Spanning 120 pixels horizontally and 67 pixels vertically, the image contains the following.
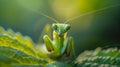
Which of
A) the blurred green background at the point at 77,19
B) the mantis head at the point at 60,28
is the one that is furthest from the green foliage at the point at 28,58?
the blurred green background at the point at 77,19

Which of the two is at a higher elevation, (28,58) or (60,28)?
(60,28)

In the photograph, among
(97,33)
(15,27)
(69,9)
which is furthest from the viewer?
(15,27)

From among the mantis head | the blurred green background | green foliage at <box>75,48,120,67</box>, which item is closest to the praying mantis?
the mantis head

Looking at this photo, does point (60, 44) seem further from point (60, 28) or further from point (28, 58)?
point (28, 58)

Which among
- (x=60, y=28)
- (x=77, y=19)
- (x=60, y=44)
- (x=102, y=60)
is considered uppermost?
(x=77, y=19)

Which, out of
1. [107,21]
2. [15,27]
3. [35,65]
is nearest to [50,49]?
[35,65]

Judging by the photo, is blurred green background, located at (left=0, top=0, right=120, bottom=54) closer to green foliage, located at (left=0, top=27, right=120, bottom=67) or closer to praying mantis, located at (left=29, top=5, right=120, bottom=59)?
praying mantis, located at (left=29, top=5, right=120, bottom=59)

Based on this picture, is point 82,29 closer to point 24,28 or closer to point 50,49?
point 24,28

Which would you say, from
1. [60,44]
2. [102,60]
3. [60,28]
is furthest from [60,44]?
[102,60]
